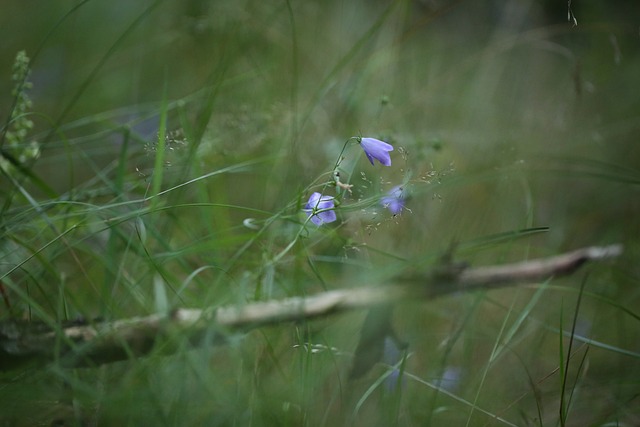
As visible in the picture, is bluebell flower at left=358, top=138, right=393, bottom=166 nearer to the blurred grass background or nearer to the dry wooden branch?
the blurred grass background

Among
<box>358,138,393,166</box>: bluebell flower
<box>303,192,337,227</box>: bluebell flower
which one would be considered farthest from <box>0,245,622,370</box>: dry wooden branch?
<box>358,138,393,166</box>: bluebell flower

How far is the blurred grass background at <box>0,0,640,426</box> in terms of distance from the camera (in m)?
1.34

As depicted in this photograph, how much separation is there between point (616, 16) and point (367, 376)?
2807mm

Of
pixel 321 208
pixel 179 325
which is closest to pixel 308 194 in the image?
pixel 321 208

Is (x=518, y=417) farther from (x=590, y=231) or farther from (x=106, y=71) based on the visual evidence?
(x=106, y=71)

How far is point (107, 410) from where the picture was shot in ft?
3.76

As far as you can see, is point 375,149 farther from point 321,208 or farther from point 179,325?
point 179,325

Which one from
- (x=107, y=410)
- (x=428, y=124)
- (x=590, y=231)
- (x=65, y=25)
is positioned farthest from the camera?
(x=65, y=25)

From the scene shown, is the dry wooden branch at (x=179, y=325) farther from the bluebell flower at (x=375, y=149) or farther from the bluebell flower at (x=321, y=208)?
the bluebell flower at (x=375, y=149)

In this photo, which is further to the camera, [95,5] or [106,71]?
[95,5]

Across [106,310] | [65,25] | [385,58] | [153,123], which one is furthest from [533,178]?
[65,25]

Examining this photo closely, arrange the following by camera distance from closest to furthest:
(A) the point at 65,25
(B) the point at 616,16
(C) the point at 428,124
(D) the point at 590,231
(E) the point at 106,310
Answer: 1. (E) the point at 106,310
2. (D) the point at 590,231
3. (C) the point at 428,124
4. (A) the point at 65,25
5. (B) the point at 616,16

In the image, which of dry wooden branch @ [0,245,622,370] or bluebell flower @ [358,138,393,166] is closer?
dry wooden branch @ [0,245,622,370]

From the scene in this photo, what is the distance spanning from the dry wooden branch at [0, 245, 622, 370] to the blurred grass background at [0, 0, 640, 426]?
42 millimetres
